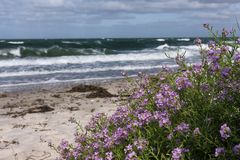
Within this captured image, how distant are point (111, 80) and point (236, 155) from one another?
512 inches

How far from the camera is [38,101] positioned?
1116 centimetres

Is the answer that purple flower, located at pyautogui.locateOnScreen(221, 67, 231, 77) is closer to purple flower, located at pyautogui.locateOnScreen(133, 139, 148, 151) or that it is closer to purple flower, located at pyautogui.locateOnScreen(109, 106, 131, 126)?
purple flower, located at pyautogui.locateOnScreen(133, 139, 148, 151)

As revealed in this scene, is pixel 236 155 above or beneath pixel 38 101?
above

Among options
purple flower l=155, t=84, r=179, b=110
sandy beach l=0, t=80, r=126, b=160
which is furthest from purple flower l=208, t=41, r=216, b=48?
sandy beach l=0, t=80, r=126, b=160

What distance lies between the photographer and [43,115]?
360 inches

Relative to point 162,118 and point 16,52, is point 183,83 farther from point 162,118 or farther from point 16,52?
point 16,52

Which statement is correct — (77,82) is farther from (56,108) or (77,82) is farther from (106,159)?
(106,159)

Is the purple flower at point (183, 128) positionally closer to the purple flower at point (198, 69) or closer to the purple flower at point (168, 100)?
the purple flower at point (168, 100)

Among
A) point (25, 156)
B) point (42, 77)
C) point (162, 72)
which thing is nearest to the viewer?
point (162, 72)

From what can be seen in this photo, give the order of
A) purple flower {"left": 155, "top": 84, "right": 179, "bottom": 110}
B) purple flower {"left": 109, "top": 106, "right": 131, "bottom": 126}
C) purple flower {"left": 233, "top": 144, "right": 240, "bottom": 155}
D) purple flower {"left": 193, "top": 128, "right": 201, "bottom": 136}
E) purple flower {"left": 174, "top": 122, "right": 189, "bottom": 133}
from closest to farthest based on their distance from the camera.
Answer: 1. purple flower {"left": 233, "top": 144, "right": 240, "bottom": 155}
2. purple flower {"left": 193, "top": 128, "right": 201, "bottom": 136}
3. purple flower {"left": 174, "top": 122, "right": 189, "bottom": 133}
4. purple flower {"left": 155, "top": 84, "right": 179, "bottom": 110}
5. purple flower {"left": 109, "top": 106, "right": 131, "bottom": 126}

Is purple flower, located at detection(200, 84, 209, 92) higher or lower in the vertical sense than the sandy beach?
higher

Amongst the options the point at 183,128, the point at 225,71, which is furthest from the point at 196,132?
the point at 225,71

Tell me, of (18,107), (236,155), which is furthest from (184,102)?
(18,107)

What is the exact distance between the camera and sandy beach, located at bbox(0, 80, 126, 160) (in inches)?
252
